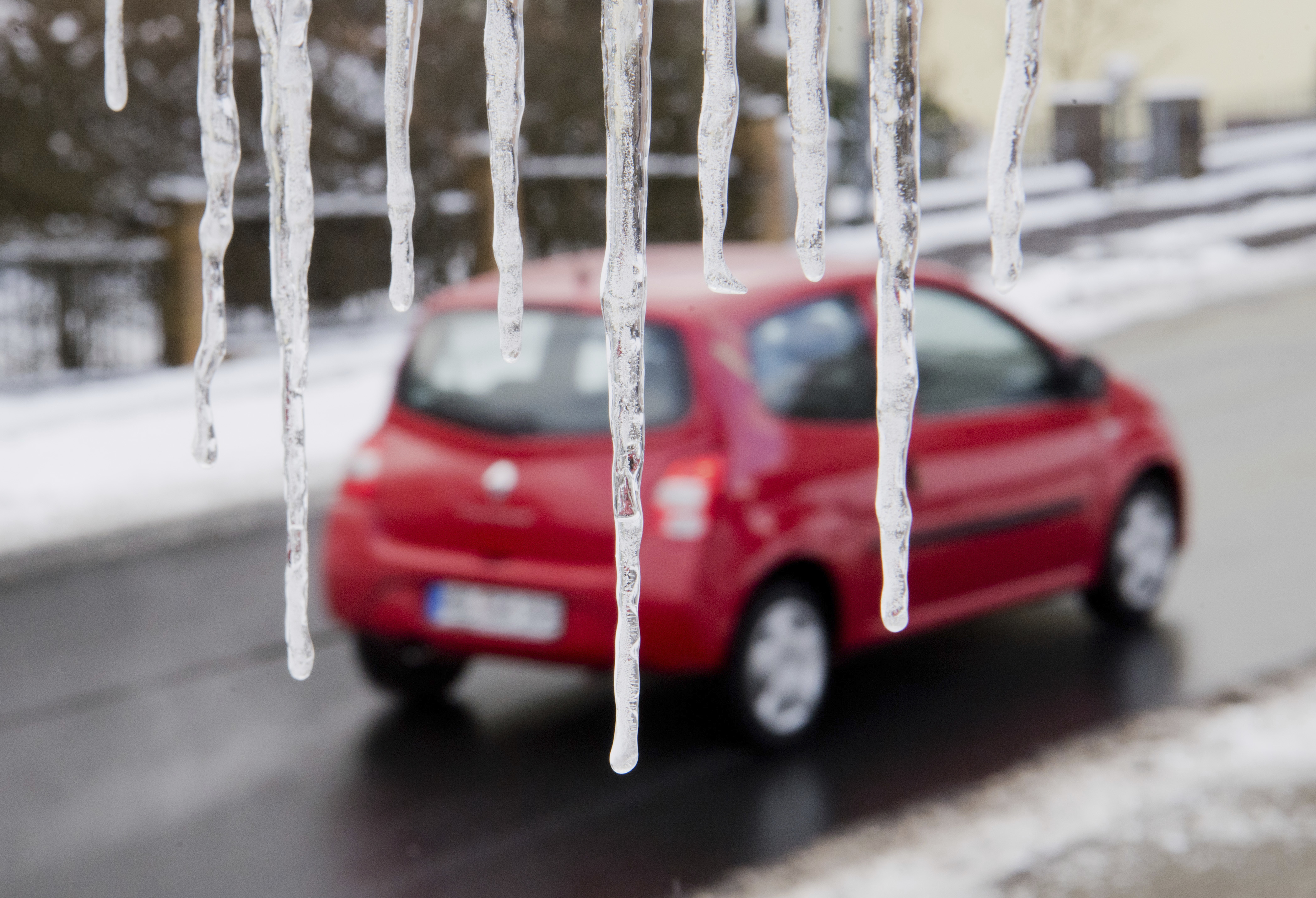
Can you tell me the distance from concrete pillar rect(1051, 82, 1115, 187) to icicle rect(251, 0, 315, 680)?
24.8 meters

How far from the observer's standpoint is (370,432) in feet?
30.2

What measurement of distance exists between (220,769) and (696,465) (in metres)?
1.95

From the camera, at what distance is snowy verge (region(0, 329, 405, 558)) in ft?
32.1

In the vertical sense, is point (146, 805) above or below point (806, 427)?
below

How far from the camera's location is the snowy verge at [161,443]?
980 cm

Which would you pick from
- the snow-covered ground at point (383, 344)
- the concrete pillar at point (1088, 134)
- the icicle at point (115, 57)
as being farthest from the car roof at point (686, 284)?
the concrete pillar at point (1088, 134)

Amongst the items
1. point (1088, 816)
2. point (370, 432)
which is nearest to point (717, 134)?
point (1088, 816)

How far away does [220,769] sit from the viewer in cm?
531

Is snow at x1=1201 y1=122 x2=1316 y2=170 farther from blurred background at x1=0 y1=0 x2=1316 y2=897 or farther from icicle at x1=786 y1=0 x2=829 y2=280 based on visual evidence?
icicle at x1=786 y1=0 x2=829 y2=280

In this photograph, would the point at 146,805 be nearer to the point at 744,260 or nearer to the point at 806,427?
the point at 806,427

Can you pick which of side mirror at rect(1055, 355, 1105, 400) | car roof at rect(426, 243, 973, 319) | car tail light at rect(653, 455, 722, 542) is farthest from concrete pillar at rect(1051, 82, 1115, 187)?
car tail light at rect(653, 455, 722, 542)

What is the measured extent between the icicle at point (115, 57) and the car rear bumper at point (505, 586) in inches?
136

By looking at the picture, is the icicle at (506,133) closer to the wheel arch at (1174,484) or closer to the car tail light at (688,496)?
the car tail light at (688,496)

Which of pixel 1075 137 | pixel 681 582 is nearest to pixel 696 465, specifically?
pixel 681 582
